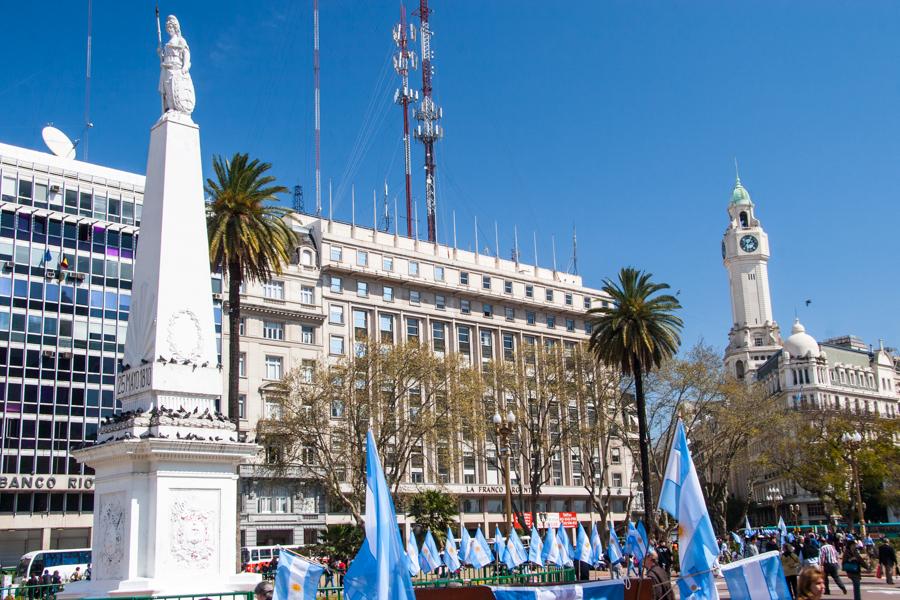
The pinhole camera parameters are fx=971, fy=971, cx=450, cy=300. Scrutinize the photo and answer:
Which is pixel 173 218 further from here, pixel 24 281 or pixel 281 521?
pixel 281 521

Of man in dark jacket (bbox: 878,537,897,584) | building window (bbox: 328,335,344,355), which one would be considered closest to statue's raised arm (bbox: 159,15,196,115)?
man in dark jacket (bbox: 878,537,897,584)

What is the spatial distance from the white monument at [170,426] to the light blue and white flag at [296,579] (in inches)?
183

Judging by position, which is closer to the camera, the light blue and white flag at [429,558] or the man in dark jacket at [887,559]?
the light blue and white flag at [429,558]

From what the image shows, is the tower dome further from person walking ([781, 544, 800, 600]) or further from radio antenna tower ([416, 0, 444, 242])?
person walking ([781, 544, 800, 600])

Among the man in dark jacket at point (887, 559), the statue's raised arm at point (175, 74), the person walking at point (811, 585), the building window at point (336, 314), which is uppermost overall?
the building window at point (336, 314)

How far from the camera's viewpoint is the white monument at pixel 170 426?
49.6ft

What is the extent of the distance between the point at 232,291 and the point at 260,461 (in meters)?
28.8

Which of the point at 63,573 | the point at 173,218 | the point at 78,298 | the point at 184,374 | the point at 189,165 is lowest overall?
the point at 63,573

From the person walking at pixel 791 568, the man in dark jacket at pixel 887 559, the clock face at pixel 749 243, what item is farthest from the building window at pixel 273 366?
the clock face at pixel 749 243

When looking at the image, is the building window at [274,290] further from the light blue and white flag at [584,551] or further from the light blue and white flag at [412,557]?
the light blue and white flag at [584,551]

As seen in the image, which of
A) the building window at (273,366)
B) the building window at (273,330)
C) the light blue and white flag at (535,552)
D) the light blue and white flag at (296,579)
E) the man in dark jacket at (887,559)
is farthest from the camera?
the building window at (273,330)

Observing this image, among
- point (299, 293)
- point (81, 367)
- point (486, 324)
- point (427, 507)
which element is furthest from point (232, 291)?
point (486, 324)

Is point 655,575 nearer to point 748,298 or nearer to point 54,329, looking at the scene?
point 54,329

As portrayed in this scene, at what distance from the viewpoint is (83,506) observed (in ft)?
182
